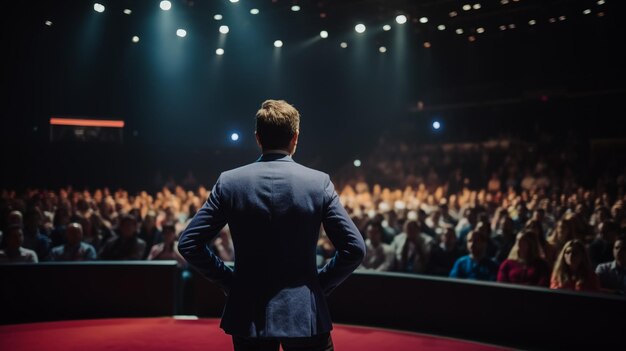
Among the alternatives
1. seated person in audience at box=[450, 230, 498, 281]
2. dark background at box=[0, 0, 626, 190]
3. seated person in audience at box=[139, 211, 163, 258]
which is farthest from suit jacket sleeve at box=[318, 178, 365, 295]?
dark background at box=[0, 0, 626, 190]

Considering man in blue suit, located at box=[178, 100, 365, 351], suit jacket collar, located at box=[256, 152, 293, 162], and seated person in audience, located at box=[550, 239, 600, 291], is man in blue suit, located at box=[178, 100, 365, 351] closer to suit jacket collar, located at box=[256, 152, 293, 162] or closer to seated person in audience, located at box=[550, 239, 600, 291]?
suit jacket collar, located at box=[256, 152, 293, 162]

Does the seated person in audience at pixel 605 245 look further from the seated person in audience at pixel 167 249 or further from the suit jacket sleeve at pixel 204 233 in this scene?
the suit jacket sleeve at pixel 204 233

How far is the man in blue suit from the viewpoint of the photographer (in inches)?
77.0

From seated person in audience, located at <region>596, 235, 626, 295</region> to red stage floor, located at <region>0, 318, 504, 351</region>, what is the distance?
4.81 feet

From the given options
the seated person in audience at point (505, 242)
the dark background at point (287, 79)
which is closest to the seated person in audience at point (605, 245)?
the seated person in audience at point (505, 242)

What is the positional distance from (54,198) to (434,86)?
1289cm

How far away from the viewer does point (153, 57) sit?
16094 millimetres

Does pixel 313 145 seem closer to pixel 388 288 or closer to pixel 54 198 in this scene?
pixel 54 198

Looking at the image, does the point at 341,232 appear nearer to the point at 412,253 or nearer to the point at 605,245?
the point at 412,253

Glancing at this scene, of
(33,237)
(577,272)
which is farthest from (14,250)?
(577,272)

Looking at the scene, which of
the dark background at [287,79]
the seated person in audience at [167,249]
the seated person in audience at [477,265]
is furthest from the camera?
the dark background at [287,79]

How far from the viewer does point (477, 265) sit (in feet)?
18.6

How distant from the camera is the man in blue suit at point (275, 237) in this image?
1.96m

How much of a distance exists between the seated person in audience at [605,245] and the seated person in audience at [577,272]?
1572mm
